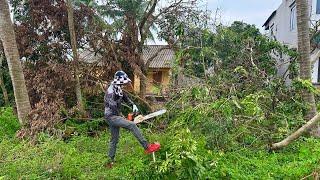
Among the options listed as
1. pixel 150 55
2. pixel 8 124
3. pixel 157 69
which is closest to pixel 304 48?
pixel 150 55

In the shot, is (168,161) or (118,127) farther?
(118,127)

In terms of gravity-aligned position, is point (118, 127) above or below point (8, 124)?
above

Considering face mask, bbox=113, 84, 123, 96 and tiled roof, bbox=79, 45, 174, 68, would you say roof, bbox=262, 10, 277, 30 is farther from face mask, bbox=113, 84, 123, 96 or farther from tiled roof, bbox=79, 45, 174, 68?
face mask, bbox=113, 84, 123, 96

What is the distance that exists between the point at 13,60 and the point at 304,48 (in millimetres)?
6790

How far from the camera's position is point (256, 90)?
352 inches

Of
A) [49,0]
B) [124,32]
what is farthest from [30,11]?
[124,32]

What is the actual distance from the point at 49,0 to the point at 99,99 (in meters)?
3.05

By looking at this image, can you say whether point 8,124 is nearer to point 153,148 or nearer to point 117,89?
point 117,89

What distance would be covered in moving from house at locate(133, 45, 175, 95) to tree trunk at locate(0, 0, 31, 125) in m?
3.15

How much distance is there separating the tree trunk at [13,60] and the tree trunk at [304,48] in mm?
6594

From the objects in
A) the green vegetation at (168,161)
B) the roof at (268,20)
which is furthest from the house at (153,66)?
the roof at (268,20)

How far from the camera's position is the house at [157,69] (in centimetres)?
1034

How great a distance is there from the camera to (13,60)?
958cm

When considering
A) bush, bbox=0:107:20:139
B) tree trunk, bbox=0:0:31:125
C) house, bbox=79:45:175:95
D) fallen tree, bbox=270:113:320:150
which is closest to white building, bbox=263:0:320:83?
house, bbox=79:45:175:95
